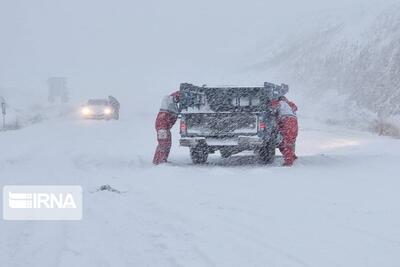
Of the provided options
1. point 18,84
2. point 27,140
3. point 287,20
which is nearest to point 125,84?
point 18,84

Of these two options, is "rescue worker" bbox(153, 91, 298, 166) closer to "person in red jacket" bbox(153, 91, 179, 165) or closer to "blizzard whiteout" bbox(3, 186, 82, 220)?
"person in red jacket" bbox(153, 91, 179, 165)

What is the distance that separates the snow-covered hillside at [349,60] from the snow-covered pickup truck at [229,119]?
19.1m

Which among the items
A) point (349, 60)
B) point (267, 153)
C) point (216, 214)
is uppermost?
point (349, 60)

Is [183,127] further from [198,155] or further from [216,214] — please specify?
[216,214]

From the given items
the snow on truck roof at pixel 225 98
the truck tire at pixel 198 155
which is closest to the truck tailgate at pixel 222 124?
the snow on truck roof at pixel 225 98

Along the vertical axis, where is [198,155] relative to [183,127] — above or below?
below

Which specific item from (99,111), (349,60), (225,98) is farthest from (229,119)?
(349,60)

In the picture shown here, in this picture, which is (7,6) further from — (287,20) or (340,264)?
(340,264)

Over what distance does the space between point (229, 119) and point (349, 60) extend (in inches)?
1370

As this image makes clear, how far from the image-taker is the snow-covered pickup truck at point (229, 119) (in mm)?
15453

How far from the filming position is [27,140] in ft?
74.5

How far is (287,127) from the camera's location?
15.6m

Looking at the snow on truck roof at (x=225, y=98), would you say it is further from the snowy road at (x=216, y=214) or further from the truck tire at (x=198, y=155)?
the snowy road at (x=216, y=214)

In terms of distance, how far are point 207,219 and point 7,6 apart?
143 m
